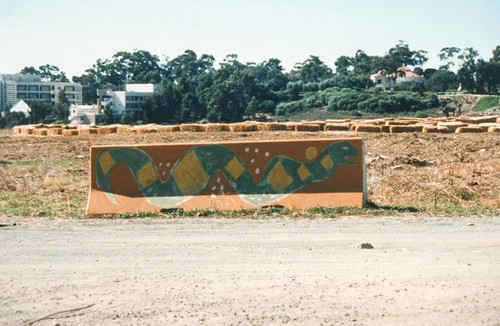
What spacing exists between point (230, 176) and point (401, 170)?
26.9ft

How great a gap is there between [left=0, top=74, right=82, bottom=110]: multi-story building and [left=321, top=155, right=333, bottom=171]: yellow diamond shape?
5942 inches

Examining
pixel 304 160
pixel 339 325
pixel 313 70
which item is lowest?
pixel 339 325

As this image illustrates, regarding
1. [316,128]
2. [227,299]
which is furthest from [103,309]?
[316,128]

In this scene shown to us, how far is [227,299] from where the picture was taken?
6.54 m

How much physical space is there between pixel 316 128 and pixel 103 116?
81059 millimetres

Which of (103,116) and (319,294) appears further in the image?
(103,116)

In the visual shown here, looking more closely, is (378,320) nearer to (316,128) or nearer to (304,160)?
(304,160)

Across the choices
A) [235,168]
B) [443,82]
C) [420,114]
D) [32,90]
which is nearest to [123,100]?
[32,90]

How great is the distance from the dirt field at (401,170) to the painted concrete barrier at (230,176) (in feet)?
3.26

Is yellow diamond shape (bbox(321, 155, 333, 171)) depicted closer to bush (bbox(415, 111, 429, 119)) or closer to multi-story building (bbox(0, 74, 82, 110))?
bush (bbox(415, 111, 429, 119))

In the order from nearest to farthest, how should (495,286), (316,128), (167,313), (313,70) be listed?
(167,313), (495,286), (316,128), (313,70)

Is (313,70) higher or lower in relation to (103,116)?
higher

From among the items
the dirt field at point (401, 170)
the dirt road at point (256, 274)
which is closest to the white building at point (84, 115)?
the dirt field at point (401, 170)

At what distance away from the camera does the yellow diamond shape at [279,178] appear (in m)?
12.3
